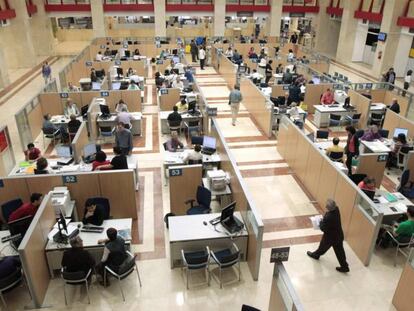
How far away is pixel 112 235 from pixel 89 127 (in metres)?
6.32

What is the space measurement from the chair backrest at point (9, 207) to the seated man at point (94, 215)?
4.84 feet

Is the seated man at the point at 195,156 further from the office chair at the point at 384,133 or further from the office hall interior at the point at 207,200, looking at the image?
the office chair at the point at 384,133

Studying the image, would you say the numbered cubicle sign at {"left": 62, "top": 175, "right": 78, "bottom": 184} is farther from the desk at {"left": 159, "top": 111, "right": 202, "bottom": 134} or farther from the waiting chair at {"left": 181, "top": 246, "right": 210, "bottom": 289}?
the desk at {"left": 159, "top": 111, "right": 202, "bottom": 134}

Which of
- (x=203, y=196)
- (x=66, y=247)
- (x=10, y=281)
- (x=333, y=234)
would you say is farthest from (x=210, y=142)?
(x=10, y=281)

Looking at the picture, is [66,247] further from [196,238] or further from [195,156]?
[195,156]

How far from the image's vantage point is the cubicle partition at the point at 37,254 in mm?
5305

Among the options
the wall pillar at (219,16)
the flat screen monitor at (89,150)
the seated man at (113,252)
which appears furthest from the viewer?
the wall pillar at (219,16)

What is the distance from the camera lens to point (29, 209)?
6328 millimetres

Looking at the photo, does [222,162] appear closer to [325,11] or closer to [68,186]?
[68,186]

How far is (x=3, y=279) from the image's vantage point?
5387mm

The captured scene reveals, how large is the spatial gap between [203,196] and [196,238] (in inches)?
50.3

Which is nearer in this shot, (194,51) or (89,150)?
(89,150)

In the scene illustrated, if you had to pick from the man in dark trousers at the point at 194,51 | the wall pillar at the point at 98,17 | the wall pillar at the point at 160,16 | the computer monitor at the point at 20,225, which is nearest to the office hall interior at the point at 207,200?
the computer monitor at the point at 20,225

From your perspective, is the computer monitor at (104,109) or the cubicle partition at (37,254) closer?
the cubicle partition at (37,254)
